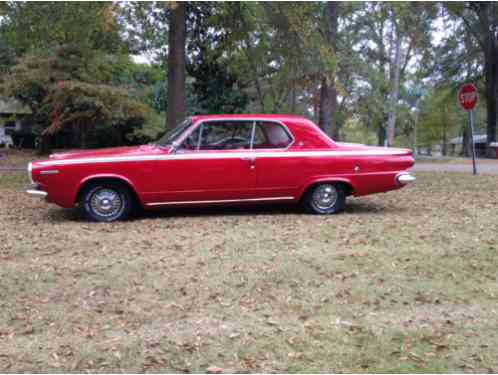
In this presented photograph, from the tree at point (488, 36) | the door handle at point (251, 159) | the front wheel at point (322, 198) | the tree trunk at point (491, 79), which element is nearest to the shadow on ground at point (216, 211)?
the front wheel at point (322, 198)

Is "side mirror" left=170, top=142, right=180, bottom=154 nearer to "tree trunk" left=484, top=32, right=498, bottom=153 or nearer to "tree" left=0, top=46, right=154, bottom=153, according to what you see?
"tree" left=0, top=46, right=154, bottom=153

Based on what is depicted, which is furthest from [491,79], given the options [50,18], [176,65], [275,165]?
[275,165]

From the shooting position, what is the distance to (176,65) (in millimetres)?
13352

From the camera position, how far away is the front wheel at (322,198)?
8211 mm

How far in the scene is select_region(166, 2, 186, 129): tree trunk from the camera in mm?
13172

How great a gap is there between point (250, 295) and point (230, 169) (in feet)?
10.3

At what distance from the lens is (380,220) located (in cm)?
785

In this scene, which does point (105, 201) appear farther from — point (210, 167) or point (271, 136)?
point (271, 136)

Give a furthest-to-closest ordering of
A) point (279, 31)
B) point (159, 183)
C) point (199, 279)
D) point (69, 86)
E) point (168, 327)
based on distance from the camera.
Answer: point (69, 86) → point (279, 31) → point (159, 183) → point (199, 279) → point (168, 327)

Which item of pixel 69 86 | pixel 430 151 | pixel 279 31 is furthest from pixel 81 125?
pixel 430 151

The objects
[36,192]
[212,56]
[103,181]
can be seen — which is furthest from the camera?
[212,56]

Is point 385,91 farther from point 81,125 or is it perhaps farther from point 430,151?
point 430,151

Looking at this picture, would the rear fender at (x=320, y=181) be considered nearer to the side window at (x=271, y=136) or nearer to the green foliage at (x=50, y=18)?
the side window at (x=271, y=136)

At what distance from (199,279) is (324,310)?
4.30 feet
